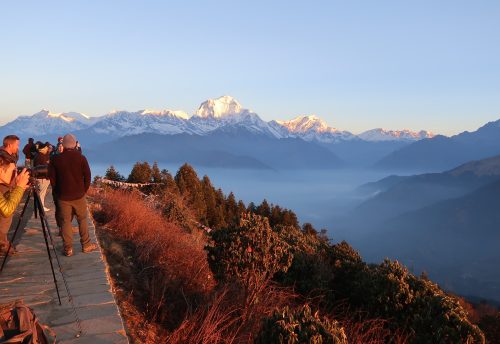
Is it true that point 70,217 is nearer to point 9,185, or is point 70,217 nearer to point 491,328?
point 9,185

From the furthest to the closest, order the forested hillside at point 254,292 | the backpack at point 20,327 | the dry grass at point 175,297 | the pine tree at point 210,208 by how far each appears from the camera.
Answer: the pine tree at point 210,208 < the dry grass at point 175,297 < the forested hillside at point 254,292 < the backpack at point 20,327

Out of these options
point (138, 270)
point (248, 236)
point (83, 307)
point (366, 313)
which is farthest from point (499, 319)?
point (83, 307)

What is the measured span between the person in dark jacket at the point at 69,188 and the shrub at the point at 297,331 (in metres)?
4.22

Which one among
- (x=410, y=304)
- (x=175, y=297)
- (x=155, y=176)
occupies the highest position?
(x=175, y=297)

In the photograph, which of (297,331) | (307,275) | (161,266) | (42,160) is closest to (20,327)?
(297,331)

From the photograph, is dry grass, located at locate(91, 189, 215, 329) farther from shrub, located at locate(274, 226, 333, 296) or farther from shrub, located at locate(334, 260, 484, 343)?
shrub, located at locate(334, 260, 484, 343)

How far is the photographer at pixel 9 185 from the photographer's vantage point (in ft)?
13.9

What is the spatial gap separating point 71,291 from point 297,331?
121 inches

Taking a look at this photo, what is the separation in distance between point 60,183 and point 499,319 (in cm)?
1977

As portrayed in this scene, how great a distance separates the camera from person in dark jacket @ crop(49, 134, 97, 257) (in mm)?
6496

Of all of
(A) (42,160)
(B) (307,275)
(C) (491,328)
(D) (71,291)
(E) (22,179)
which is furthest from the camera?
(C) (491,328)

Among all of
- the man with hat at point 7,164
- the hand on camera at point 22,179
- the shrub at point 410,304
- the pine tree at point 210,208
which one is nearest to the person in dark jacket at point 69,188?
the man with hat at point 7,164

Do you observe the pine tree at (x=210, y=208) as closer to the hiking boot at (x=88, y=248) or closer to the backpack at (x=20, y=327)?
the hiking boot at (x=88, y=248)

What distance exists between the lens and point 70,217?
21.7 ft
